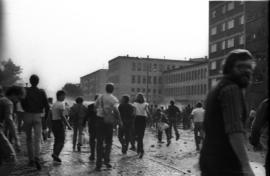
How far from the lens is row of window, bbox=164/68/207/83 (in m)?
87.0

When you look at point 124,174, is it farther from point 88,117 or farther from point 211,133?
point 211,133

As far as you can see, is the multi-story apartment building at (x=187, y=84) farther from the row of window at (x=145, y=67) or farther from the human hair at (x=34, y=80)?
the human hair at (x=34, y=80)

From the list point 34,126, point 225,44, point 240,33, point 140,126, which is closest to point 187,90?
point 225,44

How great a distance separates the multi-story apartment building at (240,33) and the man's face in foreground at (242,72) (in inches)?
1478

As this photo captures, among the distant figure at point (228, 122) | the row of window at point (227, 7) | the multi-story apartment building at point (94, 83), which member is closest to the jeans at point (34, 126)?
the distant figure at point (228, 122)

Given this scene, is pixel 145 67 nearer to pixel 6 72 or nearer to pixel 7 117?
pixel 6 72

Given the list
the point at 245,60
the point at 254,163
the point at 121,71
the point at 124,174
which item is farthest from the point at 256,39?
the point at 121,71

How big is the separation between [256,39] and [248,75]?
4746cm

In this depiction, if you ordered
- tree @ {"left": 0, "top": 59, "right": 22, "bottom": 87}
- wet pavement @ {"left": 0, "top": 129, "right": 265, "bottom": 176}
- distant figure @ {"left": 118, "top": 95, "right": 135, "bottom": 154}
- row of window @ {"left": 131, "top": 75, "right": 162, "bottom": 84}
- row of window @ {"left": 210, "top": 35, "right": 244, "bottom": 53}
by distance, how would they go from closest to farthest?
tree @ {"left": 0, "top": 59, "right": 22, "bottom": 87}
wet pavement @ {"left": 0, "top": 129, "right": 265, "bottom": 176}
distant figure @ {"left": 118, "top": 95, "right": 135, "bottom": 154}
row of window @ {"left": 210, "top": 35, "right": 244, "bottom": 53}
row of window @ {"left": 131, "top": 75, "right": 162, "bottom": 84}

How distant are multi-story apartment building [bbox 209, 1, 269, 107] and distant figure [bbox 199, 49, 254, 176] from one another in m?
37.6

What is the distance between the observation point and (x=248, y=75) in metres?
3.38

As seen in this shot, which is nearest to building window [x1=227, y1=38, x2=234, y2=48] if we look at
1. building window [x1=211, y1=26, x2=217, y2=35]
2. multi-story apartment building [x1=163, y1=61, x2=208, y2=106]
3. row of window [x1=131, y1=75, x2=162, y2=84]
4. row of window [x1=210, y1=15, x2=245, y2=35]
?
row of window [x1=210, y1=15, x2=245, y2=35]

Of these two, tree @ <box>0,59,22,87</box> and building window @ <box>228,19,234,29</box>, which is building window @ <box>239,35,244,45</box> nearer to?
building window @ <box>228,19,234,29</box>

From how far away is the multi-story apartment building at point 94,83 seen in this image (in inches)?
5296
